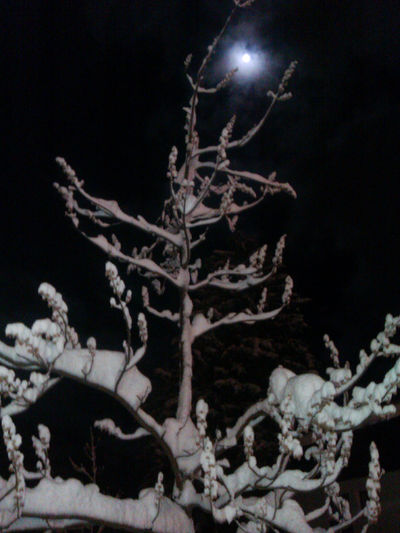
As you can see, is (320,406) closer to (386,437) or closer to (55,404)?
(386,437)

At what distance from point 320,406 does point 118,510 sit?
1701mm

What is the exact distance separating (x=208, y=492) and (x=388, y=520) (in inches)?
228

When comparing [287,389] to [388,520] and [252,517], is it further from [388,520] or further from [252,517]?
[388,520]

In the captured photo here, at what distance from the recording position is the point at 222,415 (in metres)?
13.6

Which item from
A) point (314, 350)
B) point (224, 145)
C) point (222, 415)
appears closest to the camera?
point (224, 145)

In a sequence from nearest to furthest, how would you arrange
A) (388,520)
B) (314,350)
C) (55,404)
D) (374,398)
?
1. (374,398)
2. (388,520)
3. (314,350)
4. (55,404)

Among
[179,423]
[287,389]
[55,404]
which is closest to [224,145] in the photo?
[287,389]

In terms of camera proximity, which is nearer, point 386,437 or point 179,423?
point 179,423

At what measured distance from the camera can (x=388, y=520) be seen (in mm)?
7355

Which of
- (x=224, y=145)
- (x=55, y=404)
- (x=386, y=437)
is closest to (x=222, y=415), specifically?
(x=386, y=437)

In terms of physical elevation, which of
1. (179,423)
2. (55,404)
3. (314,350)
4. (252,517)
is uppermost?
(55,404)

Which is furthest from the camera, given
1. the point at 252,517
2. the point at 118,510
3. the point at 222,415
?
the point at 222,415

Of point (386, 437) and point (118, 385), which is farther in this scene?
point (386, 437)

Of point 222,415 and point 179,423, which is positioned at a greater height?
point 222,415
